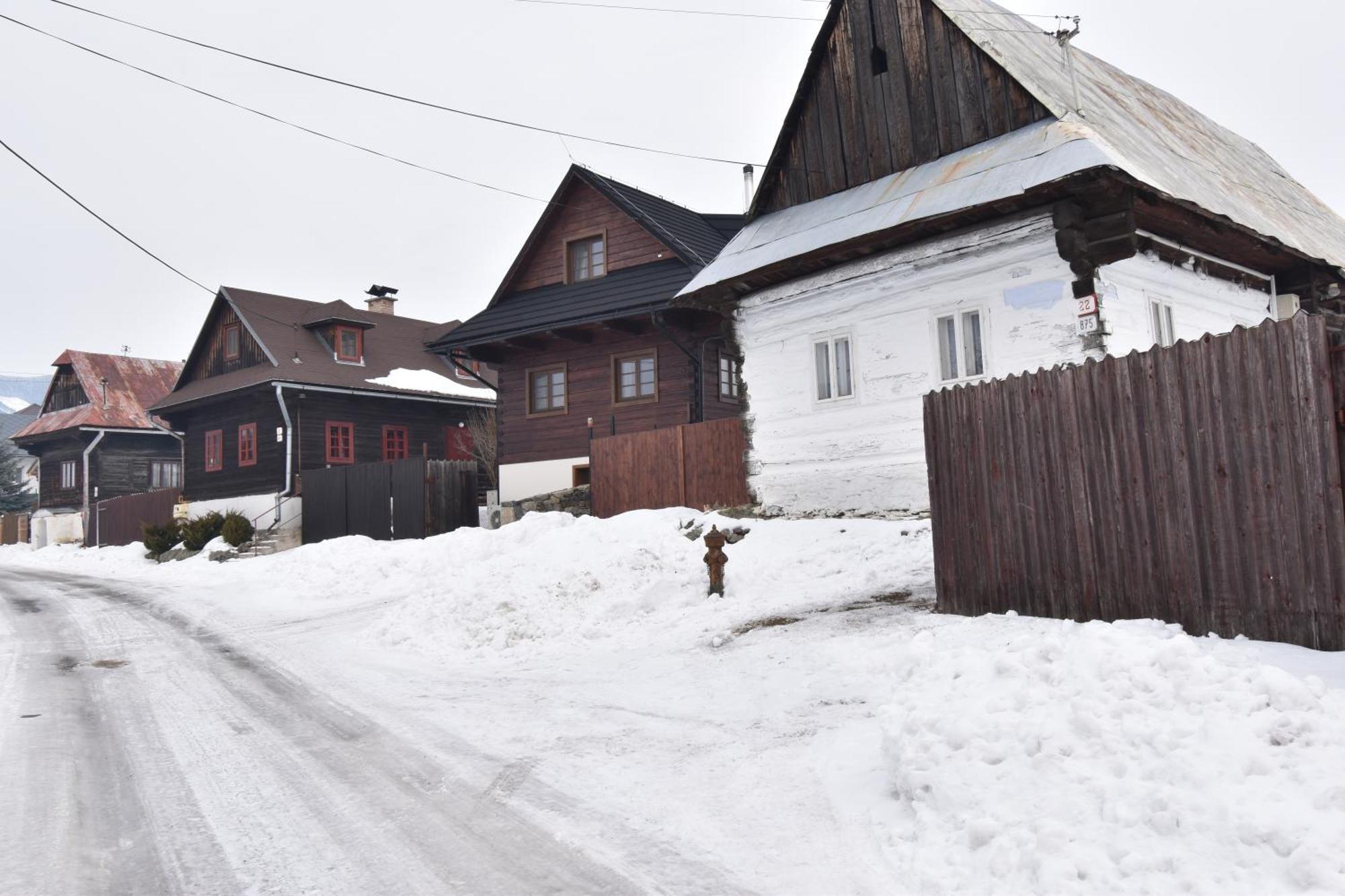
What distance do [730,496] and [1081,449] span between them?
30.9 ft

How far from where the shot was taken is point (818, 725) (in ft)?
18.6

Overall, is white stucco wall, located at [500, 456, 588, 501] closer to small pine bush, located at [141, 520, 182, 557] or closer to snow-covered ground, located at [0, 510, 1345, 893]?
small pine bush, located at [141, 520, 182, 557]

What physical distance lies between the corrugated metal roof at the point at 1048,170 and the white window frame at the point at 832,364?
1427 mm

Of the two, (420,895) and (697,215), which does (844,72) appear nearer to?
(697,215)

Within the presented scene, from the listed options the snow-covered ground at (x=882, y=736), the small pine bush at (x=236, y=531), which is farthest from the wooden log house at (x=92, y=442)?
the snow-covered ground at (x=882, y=736)

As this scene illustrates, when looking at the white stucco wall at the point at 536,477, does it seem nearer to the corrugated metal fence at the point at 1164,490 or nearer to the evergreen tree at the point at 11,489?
the corrugated metal fence at the point at 1164,490

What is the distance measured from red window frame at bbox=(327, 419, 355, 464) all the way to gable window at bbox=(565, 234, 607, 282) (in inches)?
430

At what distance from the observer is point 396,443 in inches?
1230

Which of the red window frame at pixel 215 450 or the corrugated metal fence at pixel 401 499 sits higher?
the red window frame at pixel 215 450

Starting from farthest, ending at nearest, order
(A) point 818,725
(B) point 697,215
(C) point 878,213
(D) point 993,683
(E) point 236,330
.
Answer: (E) point 236,330
(B) point 697,215
(C) point 878,213
(A) point 818,725
(D) point 993,683

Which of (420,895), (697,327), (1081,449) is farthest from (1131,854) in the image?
(697,327)

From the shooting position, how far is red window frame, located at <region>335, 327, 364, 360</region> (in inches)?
1223

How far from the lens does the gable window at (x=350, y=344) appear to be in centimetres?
3109

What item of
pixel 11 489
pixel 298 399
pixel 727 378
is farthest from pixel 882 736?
pixel 11 489
